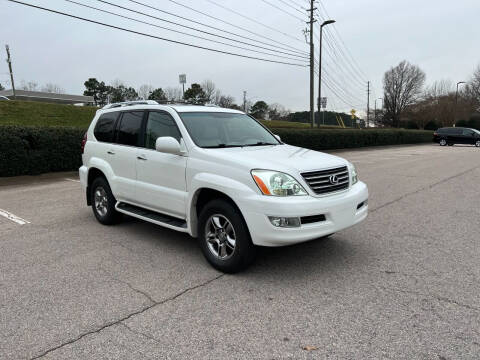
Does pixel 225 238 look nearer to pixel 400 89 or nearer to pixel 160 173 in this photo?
pixel 160 173

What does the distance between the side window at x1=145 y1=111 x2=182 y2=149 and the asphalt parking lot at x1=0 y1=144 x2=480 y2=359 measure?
1.38m

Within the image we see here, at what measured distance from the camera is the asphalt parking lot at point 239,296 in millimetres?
2736

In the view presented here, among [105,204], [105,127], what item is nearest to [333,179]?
[105,204]

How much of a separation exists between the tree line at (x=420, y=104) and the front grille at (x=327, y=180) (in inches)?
2593

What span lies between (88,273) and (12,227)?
2752mm

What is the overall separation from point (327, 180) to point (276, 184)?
0.62 meters

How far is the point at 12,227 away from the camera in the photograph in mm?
5988

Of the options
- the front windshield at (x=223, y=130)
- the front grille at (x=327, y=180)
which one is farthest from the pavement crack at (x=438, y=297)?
the front windshield at (x=223, y=130)

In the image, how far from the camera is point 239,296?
351 centimetres

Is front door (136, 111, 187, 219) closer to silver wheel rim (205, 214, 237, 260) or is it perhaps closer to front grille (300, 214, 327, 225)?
silver wheel rim (205, 214, 237, 260)

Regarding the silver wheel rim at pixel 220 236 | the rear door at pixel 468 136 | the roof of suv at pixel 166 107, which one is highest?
the roof of suv at pixel 166 107

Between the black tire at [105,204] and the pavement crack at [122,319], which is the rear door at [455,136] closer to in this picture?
the black tire at [105,204]

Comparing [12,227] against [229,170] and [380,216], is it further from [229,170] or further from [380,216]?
[380,216]

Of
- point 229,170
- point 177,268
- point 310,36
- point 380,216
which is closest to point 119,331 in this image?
point 177,268
